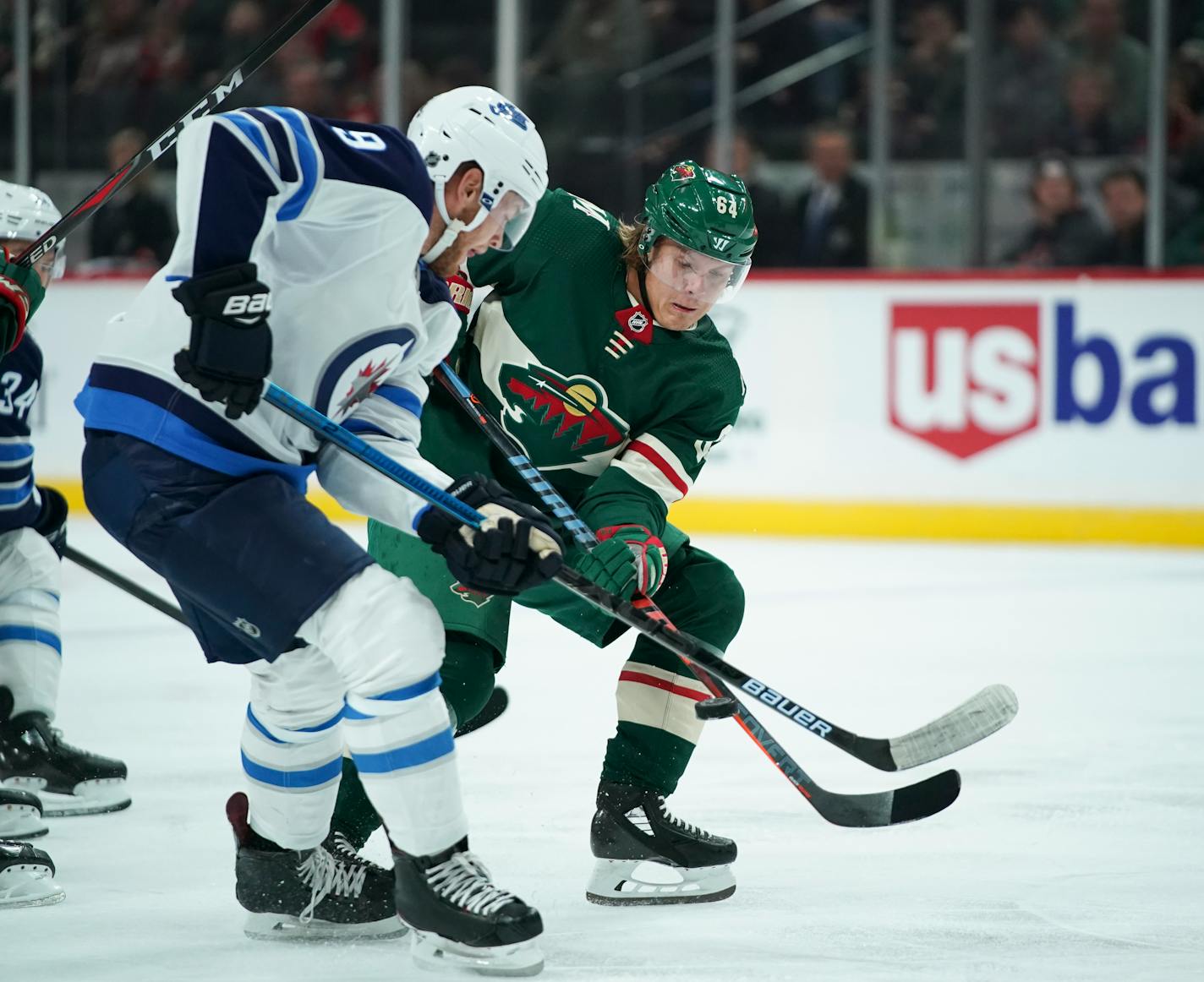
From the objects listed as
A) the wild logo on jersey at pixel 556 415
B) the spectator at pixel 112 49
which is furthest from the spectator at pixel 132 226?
the wild logo on jersey at pixel 556 415

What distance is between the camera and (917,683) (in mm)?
3916

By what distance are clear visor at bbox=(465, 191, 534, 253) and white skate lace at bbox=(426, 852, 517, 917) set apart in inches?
29.7

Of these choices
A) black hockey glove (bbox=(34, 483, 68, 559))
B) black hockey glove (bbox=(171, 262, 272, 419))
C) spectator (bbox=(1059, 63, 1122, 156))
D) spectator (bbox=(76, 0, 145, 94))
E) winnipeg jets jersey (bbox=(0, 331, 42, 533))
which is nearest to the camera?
black hockey glove (bbox=(171, 262, 272, 419))

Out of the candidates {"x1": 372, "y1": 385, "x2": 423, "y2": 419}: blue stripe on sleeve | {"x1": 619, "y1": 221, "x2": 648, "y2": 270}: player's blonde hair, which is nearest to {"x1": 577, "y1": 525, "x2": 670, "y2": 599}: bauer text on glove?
{"x1": 372, "y1": 385, "x2": 423, "y2": 419}: blue stripe on sleeve

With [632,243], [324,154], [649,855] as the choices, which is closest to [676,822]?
[649,855]

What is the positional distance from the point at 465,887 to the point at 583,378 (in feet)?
2.68

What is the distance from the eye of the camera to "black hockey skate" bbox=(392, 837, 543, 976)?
2.02 metres

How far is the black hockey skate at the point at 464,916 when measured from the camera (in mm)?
2021

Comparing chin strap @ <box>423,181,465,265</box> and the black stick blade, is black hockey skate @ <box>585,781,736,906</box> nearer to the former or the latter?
the black stick blade

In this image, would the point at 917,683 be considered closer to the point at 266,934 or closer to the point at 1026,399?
the point at 266,934

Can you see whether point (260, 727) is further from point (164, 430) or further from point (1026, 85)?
point (1026, 85)

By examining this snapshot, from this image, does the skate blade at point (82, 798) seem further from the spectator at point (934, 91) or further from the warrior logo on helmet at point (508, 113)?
the spectator at point (934, 91)

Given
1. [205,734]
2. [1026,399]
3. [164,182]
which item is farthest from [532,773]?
[164,182]

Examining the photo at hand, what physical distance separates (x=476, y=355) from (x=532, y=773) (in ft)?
2.64
